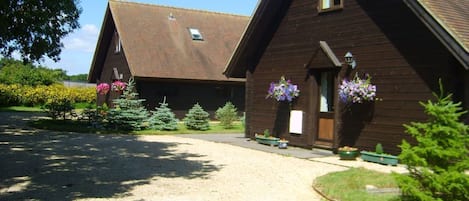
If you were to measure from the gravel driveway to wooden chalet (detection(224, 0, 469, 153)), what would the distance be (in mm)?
2045

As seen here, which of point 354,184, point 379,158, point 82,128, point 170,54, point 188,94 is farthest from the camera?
point 188,94

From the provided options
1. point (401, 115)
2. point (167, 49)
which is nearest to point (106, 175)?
point (401, 115)

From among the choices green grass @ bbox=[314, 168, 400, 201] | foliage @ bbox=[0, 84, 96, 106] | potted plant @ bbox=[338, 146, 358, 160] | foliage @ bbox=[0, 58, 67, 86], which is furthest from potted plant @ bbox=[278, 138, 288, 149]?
foliage @ bbox=[0, 58, 67, 86]

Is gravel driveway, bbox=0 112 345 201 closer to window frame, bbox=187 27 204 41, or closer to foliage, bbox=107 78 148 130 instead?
foliage, bbox=107 78 148 130

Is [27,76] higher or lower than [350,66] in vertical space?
higher

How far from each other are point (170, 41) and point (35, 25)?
48.0 ft

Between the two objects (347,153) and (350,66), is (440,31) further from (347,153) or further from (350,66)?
(347,153)

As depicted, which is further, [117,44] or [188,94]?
[117,44]

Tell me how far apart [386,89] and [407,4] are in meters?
2.23

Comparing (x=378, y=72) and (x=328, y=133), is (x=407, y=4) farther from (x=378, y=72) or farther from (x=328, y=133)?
(x=328, y=133)

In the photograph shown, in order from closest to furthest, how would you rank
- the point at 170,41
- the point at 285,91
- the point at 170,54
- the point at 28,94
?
1. the point at 285,91
2. the point at 170,54
3. the point at 170,41
4. the point at 28,94

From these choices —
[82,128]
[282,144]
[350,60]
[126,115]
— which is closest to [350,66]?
[350,60]

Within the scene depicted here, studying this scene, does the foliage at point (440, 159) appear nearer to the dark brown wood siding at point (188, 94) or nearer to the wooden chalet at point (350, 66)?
the wooden chalet at point (350, 66)

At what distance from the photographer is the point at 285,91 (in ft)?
52.7
